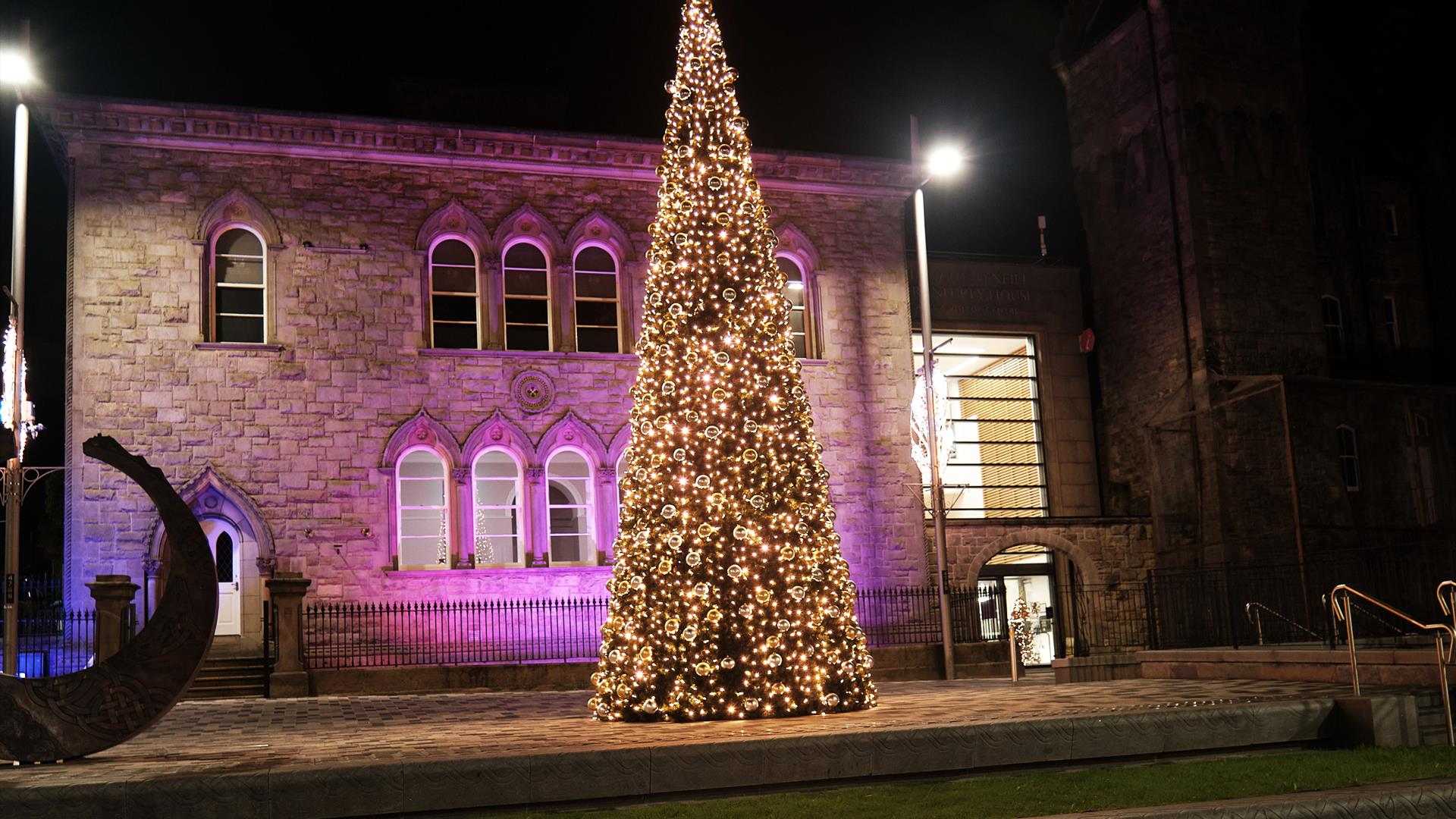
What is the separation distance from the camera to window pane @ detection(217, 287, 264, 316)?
24.0 metres

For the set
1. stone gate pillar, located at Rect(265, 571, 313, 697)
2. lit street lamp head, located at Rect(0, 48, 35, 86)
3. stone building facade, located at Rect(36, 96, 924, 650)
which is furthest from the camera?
stone building facade, located at Rect(36, 96, 924, 650)

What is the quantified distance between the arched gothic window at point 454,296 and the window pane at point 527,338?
24.9 inches

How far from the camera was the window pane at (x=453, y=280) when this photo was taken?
25.4 metres

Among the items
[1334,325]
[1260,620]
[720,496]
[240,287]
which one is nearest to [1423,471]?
[1334,325]

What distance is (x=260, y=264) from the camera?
24.2 m

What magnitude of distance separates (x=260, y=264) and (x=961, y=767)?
18368 mm

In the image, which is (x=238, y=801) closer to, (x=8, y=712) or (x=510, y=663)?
(x=8, y=712)

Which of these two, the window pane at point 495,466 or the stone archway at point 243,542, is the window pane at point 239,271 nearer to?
the stone archway at point 243,542

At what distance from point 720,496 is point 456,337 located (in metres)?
13.0

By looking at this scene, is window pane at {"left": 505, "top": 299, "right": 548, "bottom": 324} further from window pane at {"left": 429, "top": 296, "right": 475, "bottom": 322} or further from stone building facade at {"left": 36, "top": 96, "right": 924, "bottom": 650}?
window pane at {"left": 429, "top": 296, "right": 475, "bottom": 322}

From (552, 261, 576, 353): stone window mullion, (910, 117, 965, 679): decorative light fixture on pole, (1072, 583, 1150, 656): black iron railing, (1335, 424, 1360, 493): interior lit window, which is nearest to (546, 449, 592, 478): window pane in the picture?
(552, 261, 576, 353): stone window mullion

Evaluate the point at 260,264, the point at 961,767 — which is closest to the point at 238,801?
the point at 961,767

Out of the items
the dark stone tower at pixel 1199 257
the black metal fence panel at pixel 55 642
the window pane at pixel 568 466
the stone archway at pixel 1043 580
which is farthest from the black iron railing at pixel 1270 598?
the black metal fence panel at pixel 55 642

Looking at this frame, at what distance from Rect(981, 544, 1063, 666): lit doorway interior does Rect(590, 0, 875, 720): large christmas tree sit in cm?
1828
